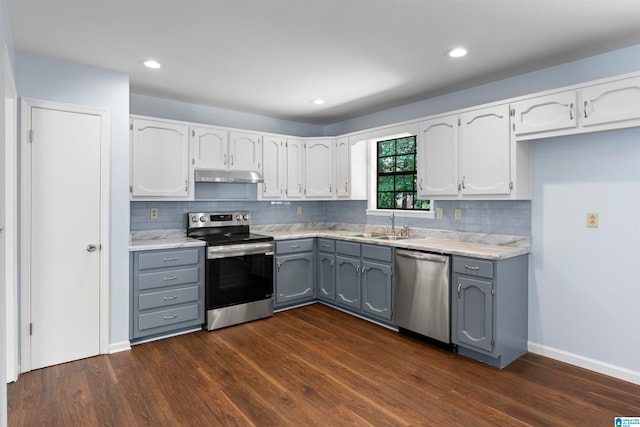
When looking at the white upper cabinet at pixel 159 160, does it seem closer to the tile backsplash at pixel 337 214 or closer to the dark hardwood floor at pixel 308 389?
the tile backsplash at pixel 337 214

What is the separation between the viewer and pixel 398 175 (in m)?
4.51

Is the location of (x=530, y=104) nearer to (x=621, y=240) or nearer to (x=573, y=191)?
(x=573, y=191)

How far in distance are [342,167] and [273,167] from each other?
88 cm

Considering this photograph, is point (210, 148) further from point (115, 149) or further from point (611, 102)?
point (611, 102)

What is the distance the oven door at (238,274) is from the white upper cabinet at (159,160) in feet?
2.47

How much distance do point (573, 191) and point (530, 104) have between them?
79cm

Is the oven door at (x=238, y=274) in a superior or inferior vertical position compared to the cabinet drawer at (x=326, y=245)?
inferior

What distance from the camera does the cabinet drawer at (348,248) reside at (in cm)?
409

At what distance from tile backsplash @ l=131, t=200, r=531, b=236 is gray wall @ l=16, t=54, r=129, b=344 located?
66 centimetres

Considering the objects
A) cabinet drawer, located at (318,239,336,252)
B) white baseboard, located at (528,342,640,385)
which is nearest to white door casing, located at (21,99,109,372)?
cabinet drawer, located at (318,239,336,252)

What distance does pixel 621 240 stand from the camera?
2.78 meters

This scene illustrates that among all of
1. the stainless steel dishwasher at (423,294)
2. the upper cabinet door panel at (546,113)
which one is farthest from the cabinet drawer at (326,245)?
the upper cabinet door panel at (546,113)

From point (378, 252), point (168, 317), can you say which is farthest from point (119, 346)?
point (378, 252)

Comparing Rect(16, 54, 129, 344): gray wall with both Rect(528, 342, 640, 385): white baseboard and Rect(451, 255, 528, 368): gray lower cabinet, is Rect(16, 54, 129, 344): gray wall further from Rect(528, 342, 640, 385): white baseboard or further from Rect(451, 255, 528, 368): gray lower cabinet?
Rect(528, 342, 640, 385): white baseboard
